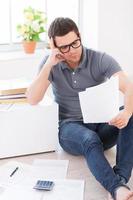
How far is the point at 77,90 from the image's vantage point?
6.52ft

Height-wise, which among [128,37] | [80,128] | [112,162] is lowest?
[112,162]

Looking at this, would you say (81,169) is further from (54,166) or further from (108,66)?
(108,66)

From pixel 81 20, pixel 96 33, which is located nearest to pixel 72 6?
pixel 81 20

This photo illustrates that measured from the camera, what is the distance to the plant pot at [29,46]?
3.04 metres

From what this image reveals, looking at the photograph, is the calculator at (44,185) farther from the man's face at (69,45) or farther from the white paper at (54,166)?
the man's face at (69,45)

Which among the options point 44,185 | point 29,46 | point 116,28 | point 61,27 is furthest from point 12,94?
point 116,28

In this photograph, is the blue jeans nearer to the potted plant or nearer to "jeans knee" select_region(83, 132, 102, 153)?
"jeans knee" select_region(83, 132, 102, 153)

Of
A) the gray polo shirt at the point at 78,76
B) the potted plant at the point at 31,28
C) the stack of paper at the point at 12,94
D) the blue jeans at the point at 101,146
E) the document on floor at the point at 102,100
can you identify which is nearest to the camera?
the blue jeans at the point at 101,146

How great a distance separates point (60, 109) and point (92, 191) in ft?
1.83

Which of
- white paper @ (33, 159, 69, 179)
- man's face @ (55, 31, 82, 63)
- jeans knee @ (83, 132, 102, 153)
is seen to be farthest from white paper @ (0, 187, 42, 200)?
man's face @ (55, 31, 82, 63)

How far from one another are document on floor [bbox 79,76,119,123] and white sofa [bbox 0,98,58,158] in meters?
0.34

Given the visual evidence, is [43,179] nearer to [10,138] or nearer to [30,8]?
[10,138]

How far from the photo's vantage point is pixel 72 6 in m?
3.29

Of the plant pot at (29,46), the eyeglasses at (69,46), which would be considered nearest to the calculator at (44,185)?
the eyeglasses at (69,46)
